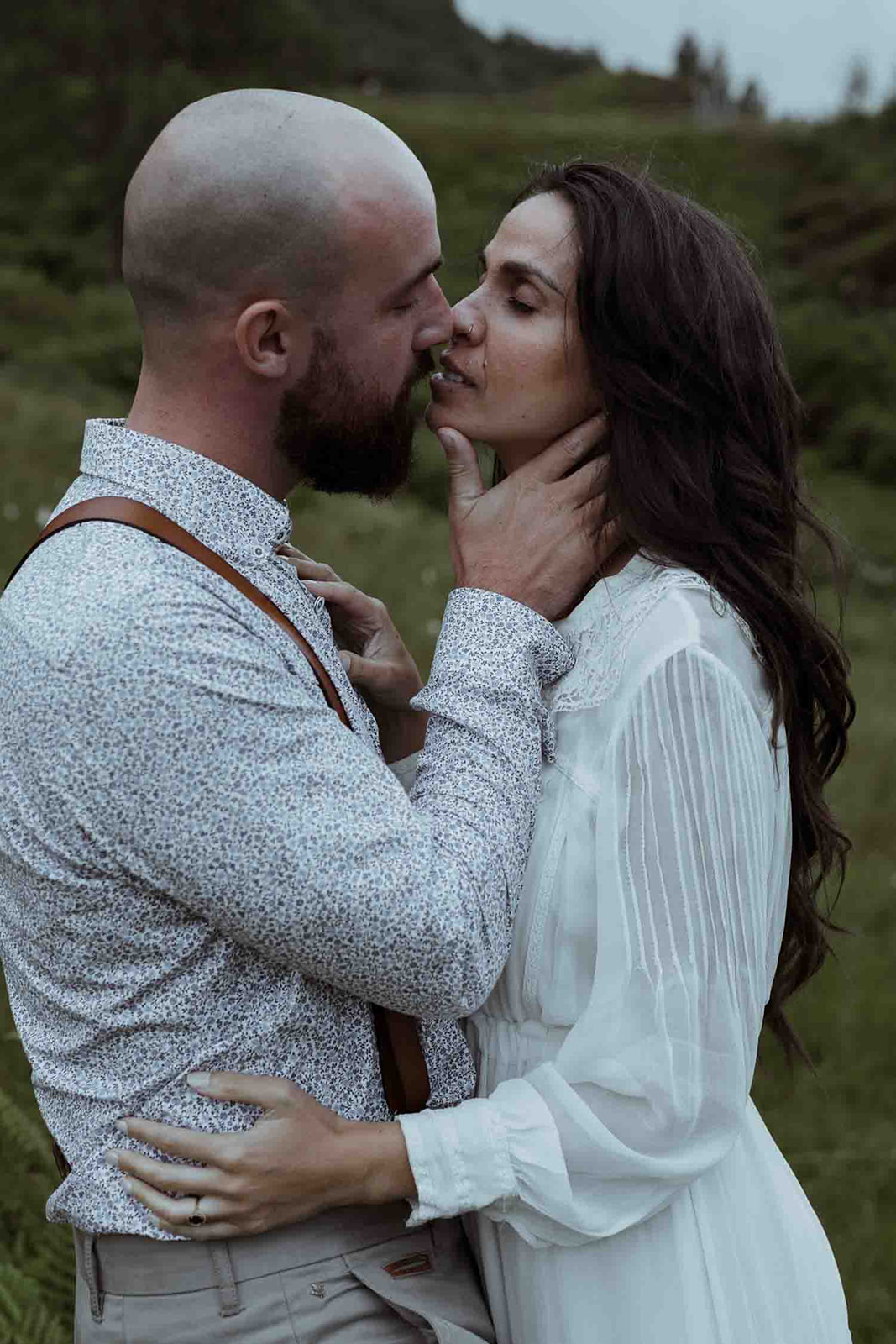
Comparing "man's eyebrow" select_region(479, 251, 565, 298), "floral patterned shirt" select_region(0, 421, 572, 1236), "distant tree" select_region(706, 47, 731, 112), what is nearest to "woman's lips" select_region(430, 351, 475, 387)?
"man's eyebrow" select_region(479, 251, 565, 298)

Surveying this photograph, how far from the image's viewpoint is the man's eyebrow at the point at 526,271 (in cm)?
288

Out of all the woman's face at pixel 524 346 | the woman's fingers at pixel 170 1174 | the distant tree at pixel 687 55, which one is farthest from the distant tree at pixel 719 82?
the woman's fingers at pixel 170 1174

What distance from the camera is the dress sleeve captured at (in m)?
2.39

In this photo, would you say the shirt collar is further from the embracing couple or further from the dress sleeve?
the dress sleeve

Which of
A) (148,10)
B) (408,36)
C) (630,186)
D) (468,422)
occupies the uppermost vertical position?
(630,186)

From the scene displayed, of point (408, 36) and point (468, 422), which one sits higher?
point (468, 422)

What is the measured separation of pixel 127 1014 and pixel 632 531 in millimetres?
1242

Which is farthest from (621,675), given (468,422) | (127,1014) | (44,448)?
(44,448)

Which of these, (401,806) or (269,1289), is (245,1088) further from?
(401,806)

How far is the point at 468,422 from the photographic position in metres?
2.98

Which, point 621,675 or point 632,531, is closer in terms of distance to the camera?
point 621,675

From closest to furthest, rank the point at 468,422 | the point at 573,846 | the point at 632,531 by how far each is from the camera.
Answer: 1. the point at 573,846
2. the point at 632,531
3. the point at 468,422

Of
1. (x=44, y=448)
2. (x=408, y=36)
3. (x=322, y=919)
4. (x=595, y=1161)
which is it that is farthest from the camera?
(x=408, y=36)

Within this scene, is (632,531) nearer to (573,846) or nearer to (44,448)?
(573,846)
